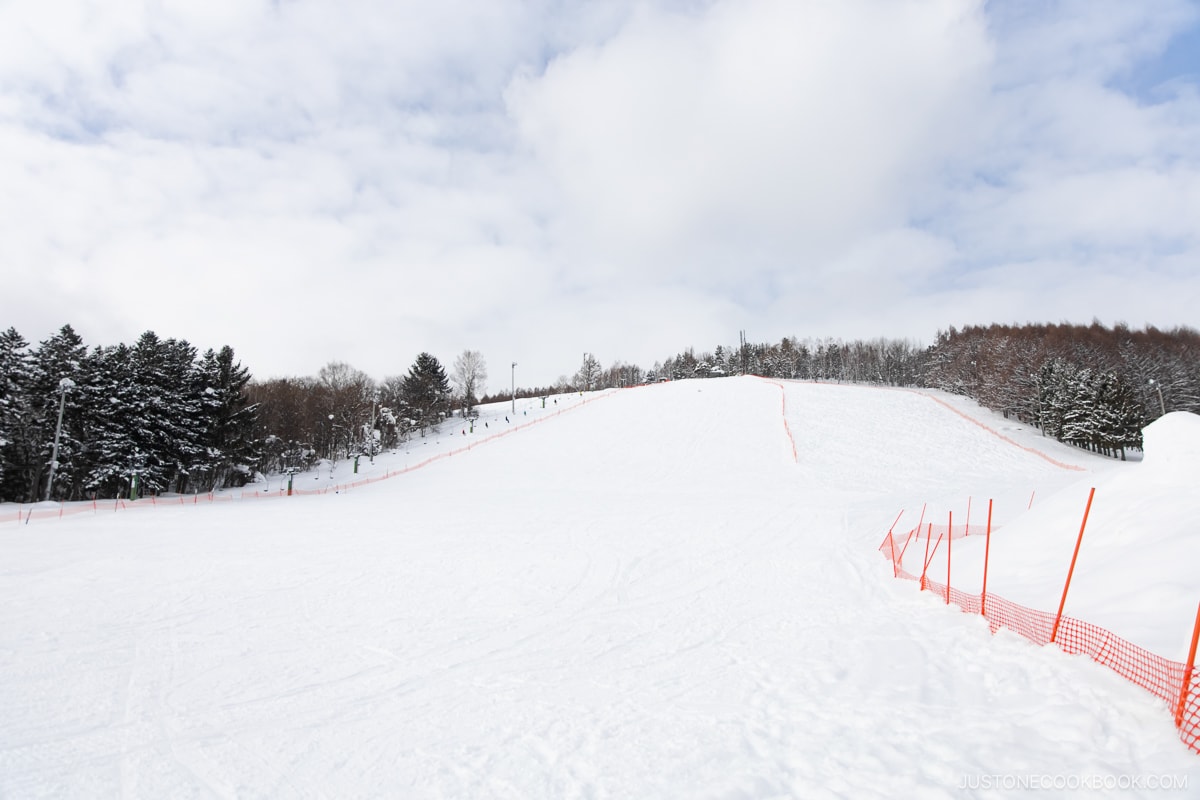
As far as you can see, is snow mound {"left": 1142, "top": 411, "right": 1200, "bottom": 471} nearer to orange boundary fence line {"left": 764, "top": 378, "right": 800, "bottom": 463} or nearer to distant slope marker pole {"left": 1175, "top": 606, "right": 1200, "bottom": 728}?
distant slope marker pole {"left": 1175, "top": 606, "right": 1200, "bottom": 728}

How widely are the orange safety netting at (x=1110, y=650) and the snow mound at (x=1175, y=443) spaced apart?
8.75 feet

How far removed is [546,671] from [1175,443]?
921 cm

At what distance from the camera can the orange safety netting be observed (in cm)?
441

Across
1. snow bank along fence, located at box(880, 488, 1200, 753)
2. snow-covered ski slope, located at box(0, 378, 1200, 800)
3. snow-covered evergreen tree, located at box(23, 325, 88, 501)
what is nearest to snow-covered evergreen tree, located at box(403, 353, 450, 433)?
snow-covered evergreen tree, located at box(23, 325, 88, 501)

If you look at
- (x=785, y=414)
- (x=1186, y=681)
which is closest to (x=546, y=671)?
(x=1186, y=681)

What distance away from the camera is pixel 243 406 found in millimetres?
44281

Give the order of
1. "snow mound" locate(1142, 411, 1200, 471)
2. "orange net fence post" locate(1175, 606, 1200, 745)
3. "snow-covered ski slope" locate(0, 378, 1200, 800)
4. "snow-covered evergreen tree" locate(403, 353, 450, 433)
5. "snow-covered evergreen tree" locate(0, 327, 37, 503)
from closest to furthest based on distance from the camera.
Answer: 1. "orange net fence post" locate(1175, 606, 1200, 745)
2. "snow-covered ski slope" locate(0, 378, 1200, 800)
3. "snow mound" locate(1142, 411, 1200, 471)
4. "snow-covered evergreen tree" locate(0, 327, 37, 503)
5. "snow-covered evergreen tree" locate(403, 353, 450, 433)

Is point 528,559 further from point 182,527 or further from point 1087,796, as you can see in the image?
point 182,527

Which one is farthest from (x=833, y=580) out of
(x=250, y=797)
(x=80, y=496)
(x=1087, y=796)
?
(x=80, y=496)

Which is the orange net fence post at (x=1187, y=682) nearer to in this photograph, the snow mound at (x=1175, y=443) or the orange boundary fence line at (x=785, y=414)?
the snow mound at (x=1175, y=443)

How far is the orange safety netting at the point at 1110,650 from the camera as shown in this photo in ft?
14.5

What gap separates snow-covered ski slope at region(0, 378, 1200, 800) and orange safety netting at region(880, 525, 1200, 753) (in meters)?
0.15

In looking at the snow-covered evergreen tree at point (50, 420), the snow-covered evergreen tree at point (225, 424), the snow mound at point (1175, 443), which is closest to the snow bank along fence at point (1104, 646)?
the snow mound at point (1175, 443)

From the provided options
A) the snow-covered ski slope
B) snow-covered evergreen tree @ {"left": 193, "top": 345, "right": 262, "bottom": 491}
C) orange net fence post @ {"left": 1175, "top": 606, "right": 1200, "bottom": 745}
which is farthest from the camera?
snow-covered evergreen tree @ {"left": 193, "top": 345, "right": 262, "bottom": 491}
